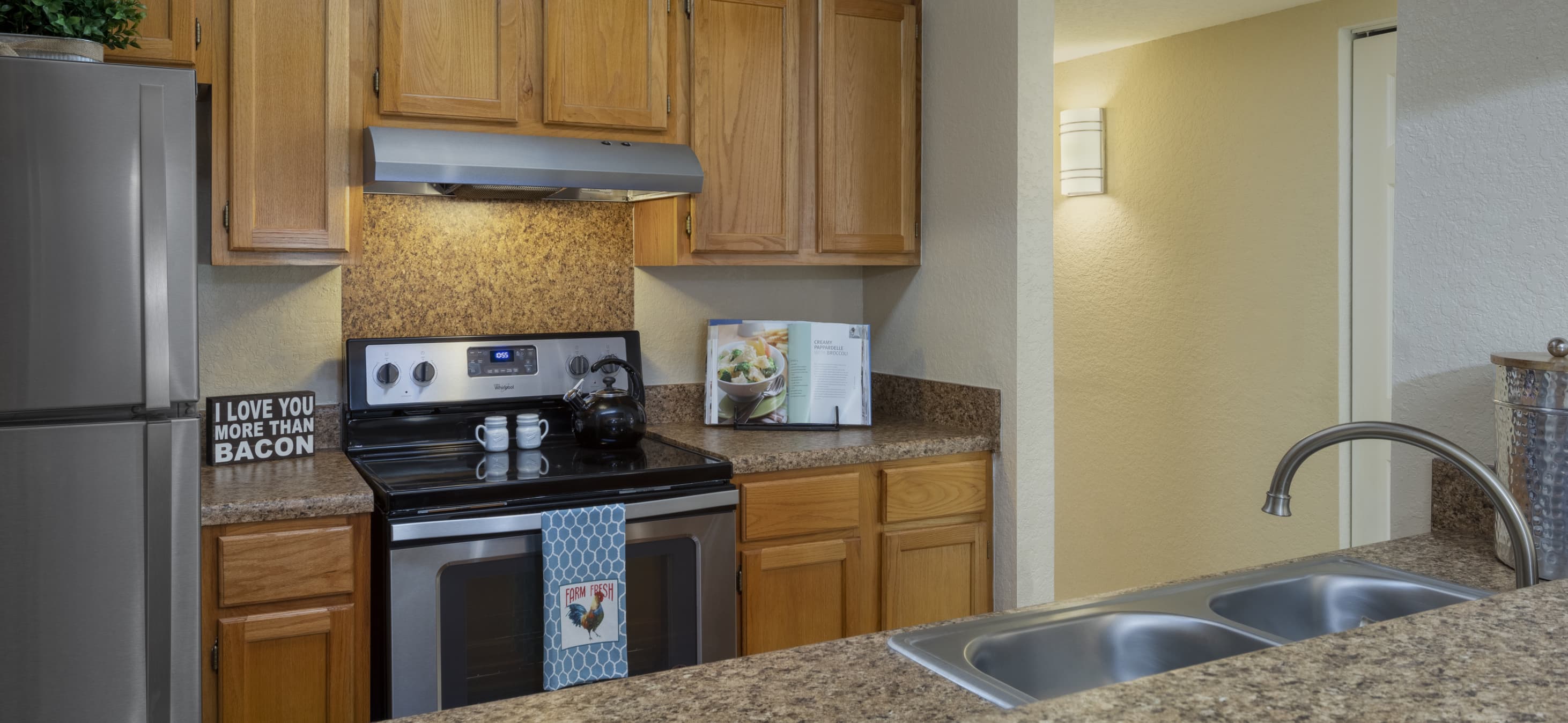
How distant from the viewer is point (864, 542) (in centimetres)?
270

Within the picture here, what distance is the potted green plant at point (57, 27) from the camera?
1.72 meters

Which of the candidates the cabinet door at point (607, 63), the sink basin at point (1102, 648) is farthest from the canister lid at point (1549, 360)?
the cabinet door at point (607, 63)

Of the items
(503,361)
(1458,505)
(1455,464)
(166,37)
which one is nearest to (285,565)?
(503,361)

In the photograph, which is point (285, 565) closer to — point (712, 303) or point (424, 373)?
point (424, 373)

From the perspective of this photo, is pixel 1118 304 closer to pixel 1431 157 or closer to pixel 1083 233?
pixel 1083 233

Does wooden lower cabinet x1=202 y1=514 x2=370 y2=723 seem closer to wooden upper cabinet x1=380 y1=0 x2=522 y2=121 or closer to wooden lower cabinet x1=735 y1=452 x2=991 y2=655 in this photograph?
A: wooden lower cabinet x1=735 y1=452 x2=991 y2=655

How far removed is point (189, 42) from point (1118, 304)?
10.1 ft

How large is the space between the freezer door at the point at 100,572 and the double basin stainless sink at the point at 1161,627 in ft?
4.10

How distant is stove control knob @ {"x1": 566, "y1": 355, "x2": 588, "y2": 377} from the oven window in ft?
2.31

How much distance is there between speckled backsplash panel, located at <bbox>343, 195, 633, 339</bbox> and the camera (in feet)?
8.99

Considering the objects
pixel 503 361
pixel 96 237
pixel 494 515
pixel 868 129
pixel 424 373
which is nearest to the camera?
pixel 96 237

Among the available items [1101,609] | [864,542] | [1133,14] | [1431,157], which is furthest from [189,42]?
[1133,14]

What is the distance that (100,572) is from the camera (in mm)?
1715

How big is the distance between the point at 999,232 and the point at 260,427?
1842 mm
